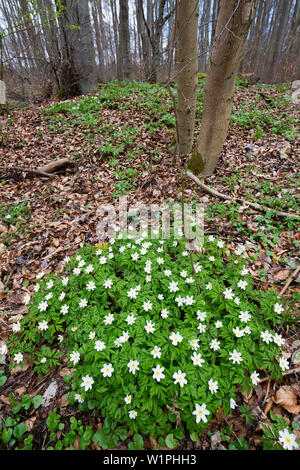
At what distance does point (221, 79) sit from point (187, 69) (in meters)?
1.10

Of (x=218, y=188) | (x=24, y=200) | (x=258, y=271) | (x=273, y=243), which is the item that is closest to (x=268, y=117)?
(x=218, y=188)

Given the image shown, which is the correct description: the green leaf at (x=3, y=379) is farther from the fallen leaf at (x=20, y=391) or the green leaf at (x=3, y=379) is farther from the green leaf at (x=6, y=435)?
the green leaf at (x=6, y=435)

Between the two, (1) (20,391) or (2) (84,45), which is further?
(2) (84,45)

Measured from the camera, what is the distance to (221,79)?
143 inches

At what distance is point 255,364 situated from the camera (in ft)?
6.06

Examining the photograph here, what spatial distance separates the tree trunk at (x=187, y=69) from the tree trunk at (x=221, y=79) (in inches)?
16.1

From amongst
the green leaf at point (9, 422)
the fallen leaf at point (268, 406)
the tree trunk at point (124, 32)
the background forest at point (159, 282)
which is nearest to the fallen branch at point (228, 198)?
the background forest at point (159, 282)

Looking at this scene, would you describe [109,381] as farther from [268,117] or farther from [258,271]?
[268,117]

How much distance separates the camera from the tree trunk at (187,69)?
13.2ft

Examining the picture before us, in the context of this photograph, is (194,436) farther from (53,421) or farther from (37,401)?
(37,401)

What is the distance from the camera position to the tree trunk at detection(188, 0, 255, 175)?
3230mm

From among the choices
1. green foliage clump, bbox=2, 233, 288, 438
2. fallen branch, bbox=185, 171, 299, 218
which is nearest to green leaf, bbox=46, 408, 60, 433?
green foliage clump, bbox=2, 233, 288, 438

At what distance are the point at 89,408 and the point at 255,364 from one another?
55.3 inches

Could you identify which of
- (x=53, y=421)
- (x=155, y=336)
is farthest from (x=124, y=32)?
(x=53, y=421)
